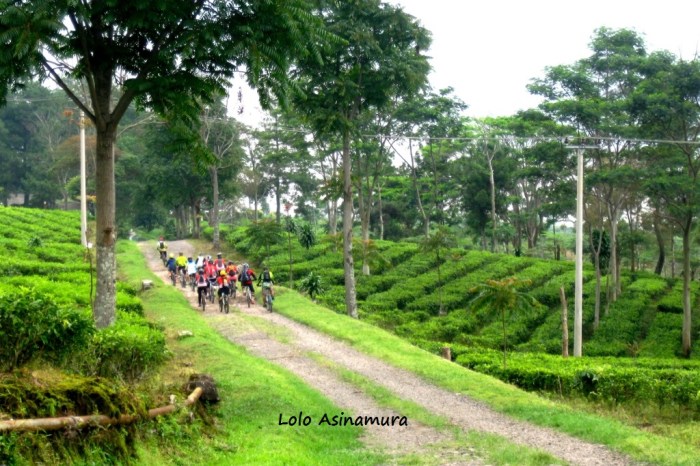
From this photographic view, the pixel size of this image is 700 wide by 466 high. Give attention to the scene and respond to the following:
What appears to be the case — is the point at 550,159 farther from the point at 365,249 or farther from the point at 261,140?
the point at 261,140

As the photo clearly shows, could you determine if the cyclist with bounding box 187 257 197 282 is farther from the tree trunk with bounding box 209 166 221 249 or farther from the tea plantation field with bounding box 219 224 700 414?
the tree trunk with bounding box 209 166 221 249

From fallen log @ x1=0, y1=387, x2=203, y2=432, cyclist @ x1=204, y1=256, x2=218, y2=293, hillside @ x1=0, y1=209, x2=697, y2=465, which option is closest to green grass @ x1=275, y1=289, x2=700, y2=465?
hillside @ x1=0, y1=209, x2=697, y2=465

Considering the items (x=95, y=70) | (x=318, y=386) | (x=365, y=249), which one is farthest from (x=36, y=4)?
(x=365, y=249)

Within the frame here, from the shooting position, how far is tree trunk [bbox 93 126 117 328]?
11.7 m

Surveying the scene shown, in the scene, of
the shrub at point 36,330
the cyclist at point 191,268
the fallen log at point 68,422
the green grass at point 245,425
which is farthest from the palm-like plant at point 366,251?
the fallen log at point 68,422

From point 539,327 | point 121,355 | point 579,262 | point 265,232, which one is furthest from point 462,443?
point 265,232

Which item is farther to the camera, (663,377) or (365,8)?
(365,8)

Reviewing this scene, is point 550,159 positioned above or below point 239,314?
above

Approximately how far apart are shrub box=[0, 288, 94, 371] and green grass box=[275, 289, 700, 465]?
24.3ft

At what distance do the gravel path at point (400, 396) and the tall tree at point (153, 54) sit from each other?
494 centimetres

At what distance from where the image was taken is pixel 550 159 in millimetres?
32812

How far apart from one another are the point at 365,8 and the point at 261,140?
100 ft

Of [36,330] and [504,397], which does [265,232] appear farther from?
[36,330]

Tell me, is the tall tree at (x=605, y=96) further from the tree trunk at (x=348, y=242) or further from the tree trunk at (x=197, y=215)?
the tree trunk at (x=197, y=215)
